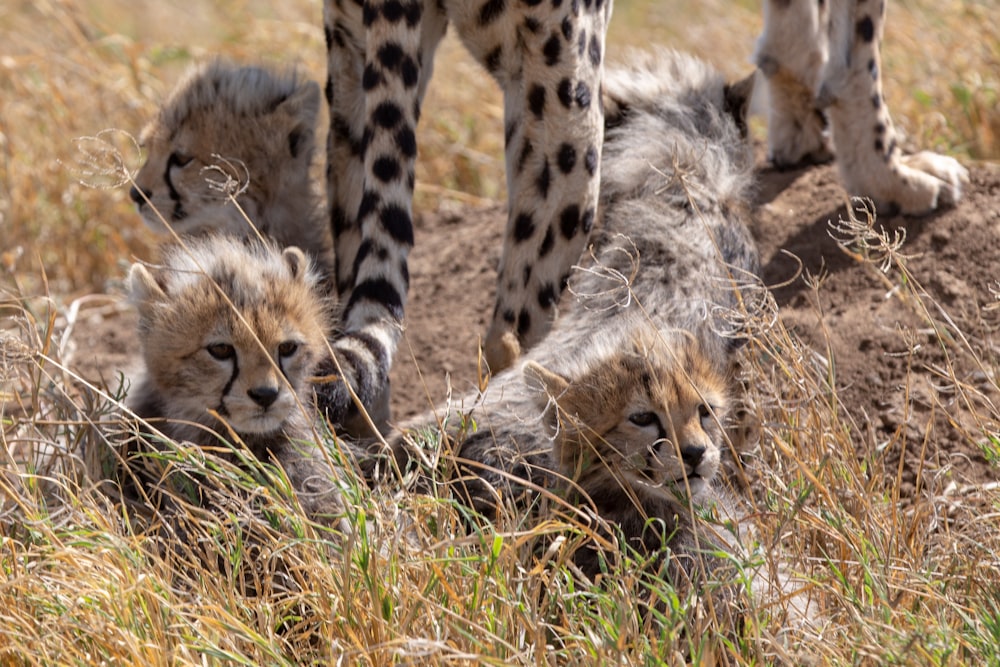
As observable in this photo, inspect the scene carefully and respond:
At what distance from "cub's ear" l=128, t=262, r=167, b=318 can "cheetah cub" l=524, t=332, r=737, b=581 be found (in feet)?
2.48

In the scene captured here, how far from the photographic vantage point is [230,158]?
326 centimetres

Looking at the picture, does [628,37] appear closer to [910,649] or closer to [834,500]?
[834,500]

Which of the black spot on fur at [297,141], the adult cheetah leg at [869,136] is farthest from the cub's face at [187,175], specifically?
the adult cheetah leg at [869,136]

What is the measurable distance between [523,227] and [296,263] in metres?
0.58

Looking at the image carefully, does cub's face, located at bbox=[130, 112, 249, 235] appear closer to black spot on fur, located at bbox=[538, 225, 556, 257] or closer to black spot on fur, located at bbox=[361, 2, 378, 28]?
black spot on fur, located at bbox=[361, 2, 378, 28]

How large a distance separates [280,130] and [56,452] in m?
1.20

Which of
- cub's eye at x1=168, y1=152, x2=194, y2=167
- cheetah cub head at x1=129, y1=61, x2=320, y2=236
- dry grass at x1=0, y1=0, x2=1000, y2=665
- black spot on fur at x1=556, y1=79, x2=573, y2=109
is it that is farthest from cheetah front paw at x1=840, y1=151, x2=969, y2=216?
cub's eye at x1=168, y1=152, x2=194, y2=167

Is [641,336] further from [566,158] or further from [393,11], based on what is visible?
[393,11]

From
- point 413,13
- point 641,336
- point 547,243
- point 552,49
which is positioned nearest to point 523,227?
point 547,243

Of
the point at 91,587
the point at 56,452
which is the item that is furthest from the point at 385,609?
the point at 56,452

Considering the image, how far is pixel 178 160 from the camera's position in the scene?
3.29 m

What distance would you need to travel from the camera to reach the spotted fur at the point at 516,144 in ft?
9.33

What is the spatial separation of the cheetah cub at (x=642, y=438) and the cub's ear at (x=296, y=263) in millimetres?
558

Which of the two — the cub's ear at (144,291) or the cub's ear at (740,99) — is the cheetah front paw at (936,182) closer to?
the cub's ear at (740,99)
